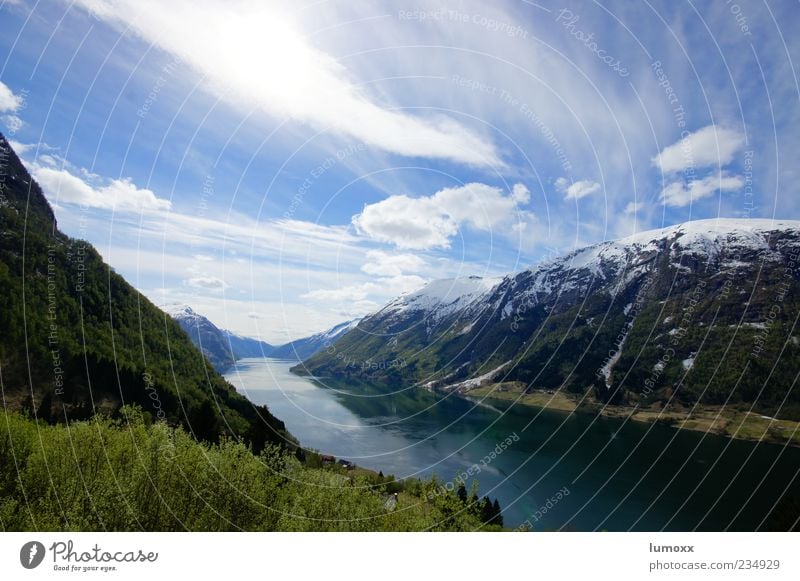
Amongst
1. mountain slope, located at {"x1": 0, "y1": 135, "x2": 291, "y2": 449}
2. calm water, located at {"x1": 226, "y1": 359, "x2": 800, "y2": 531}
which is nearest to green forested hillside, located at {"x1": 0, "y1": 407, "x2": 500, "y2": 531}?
mountain slope, located at {"x1": 0, "y1": 135, "x2": 291, "y2": 449}

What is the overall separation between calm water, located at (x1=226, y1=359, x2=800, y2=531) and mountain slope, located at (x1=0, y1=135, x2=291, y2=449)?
24.5m

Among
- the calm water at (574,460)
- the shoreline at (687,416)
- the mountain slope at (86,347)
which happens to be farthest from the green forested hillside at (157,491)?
the shoreline at (687,416)

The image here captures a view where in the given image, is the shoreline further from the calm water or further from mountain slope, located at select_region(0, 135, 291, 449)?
mountain slope, located at select_region(0, 135, 291, 449)

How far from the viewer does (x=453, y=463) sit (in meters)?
81.3

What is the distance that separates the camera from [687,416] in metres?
130

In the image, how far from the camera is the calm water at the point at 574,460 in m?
59.0

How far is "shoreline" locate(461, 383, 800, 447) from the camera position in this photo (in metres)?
107

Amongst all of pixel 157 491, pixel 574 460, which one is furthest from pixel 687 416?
pixel 157 491

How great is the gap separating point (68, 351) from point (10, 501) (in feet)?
230

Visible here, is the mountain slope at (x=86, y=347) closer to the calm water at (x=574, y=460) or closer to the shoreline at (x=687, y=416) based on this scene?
the calm water at (x=574, y=460)

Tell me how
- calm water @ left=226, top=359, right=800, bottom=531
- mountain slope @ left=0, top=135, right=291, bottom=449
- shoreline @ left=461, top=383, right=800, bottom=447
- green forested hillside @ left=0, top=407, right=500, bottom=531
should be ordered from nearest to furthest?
green forested hillside @ left=0, top=407, right=500, bottom=531
calm water @ left=226, top=359, right=800, bottom=531
mountain slope @ left=0, top=135, right=291, bottom=449
shoreline @ left=461, top=383, right=800, bottom=447

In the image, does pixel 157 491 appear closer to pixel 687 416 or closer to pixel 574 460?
pixel 574 460
